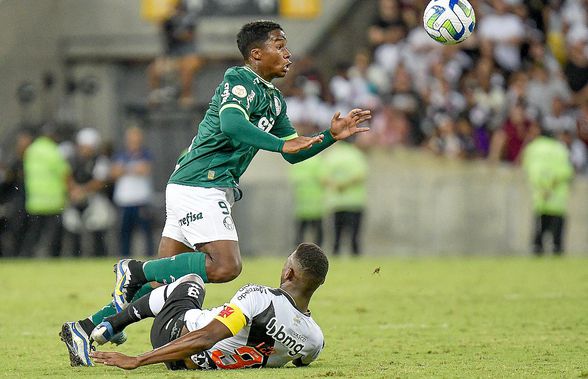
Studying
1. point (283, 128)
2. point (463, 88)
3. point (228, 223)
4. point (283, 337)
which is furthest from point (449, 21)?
point (463, 88)

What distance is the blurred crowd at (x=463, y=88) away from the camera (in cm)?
2194

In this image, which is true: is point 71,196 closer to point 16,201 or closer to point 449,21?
point 16,201

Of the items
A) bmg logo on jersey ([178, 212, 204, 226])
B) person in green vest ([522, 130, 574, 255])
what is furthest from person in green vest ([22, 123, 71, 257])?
bmg logo on jersey ([178, 212, 204, 226])

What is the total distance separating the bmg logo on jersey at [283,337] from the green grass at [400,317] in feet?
0.47

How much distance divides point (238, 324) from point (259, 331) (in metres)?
0.28

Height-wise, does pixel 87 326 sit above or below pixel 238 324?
below

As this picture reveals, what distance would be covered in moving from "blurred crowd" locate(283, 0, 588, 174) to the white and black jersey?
13.8 meters

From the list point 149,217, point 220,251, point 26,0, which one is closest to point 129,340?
point 220,251

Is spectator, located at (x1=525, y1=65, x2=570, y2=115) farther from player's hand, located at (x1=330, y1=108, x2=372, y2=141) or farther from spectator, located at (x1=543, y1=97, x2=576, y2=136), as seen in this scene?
player's hand, located at (x1=330, y1=108, x2=372, y2=141)

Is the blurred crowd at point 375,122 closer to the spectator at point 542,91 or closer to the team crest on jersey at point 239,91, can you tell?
the spectator at point 542,91

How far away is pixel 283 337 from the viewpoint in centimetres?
745

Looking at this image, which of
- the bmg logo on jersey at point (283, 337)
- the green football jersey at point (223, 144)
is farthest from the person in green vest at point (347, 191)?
the bmg logo on jersey at point (283, 337)

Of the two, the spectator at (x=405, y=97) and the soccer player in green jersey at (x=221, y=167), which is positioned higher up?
the spectator at (x=405, y=97)

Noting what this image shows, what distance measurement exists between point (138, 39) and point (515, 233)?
29.8 feet
